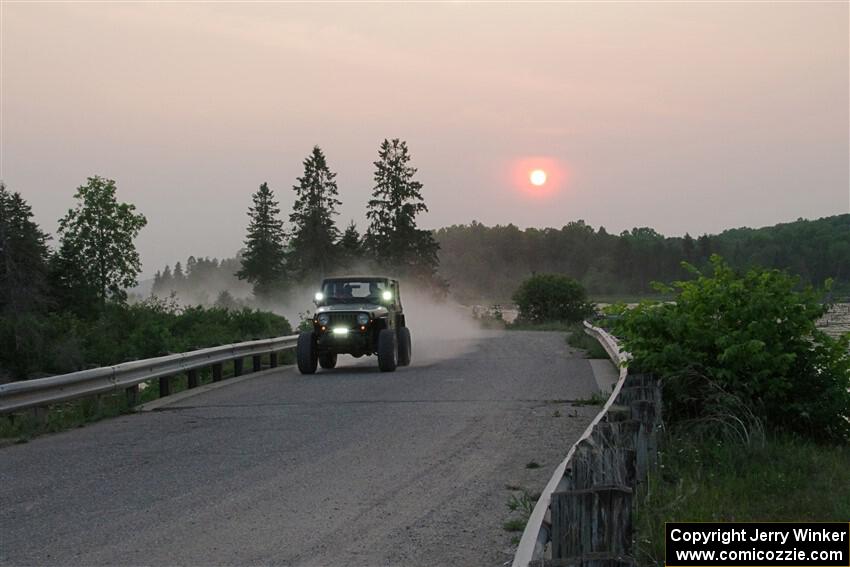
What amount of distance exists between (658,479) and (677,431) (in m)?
2.38

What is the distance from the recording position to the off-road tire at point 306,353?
19.5 meters

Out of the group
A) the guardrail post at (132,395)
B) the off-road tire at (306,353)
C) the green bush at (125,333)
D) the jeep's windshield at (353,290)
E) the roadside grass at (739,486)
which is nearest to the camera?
the roadside grass at (739,486)

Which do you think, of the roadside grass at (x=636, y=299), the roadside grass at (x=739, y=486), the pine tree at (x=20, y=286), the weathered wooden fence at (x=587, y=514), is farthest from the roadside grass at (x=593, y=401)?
the pine tree at (x=20, y=286)

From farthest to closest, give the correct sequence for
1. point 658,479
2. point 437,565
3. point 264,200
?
point 264,200, point 658,479, point 437,565

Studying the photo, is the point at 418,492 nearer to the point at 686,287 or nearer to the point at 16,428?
the point at 686,287

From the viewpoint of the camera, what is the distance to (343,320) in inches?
790

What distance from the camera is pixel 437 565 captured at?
6.09 m

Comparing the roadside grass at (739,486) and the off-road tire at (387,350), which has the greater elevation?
the off-road tire at (387,350)

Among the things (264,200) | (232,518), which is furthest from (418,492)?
(264,200)

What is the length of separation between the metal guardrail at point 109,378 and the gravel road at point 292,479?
65 cm

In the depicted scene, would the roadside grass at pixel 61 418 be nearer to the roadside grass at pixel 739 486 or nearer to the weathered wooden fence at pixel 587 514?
the roadside grass at pixel 739 486

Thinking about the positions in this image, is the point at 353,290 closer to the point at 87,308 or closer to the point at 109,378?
the point at 109,378

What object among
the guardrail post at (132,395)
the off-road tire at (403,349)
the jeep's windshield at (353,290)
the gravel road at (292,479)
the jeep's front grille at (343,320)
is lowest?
the gravel road at (292,479)

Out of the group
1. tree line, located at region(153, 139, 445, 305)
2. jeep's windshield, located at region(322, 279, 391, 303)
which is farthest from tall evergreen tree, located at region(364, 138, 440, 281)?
jeep's windshield, located at region(322, 279, 391, 303)
